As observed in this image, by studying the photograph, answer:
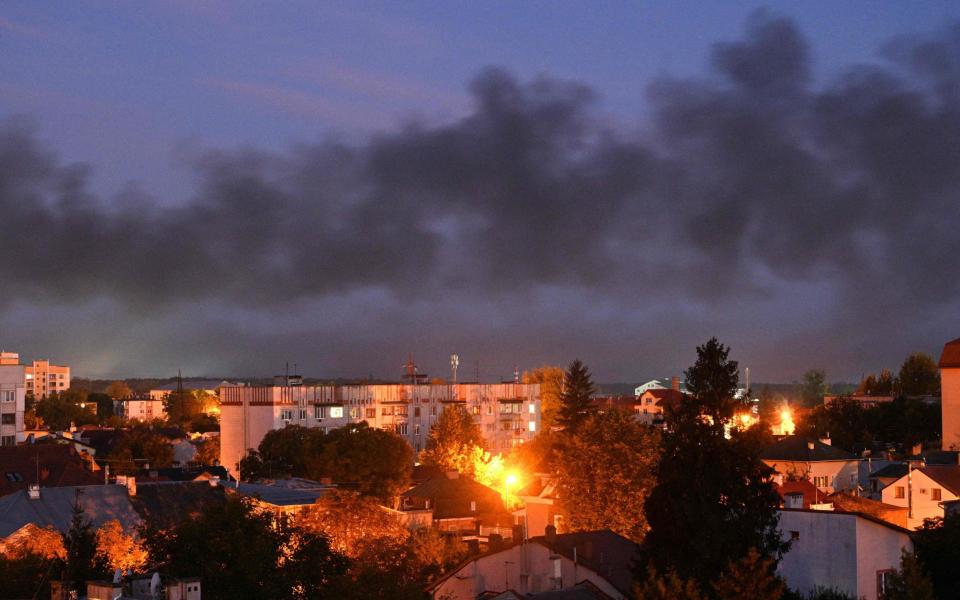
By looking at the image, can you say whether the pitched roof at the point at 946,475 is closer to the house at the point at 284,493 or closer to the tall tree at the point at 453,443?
the house at the point at 284,493

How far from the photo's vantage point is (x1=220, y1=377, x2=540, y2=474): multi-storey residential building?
110 meters

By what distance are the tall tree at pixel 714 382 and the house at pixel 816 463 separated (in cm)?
4996

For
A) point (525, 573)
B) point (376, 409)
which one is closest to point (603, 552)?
point (525, 573)

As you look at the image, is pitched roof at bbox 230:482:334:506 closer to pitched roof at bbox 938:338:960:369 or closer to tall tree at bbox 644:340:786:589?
tall tree at bbox 644:340:786:589

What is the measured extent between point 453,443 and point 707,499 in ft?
211

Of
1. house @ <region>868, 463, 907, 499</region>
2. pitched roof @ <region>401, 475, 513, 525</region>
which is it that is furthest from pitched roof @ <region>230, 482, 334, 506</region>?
house @ <region>868, 463, 907, 499</region>

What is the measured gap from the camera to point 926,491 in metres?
59.4

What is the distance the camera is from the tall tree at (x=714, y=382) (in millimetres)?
30672

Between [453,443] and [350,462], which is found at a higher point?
[453,443]

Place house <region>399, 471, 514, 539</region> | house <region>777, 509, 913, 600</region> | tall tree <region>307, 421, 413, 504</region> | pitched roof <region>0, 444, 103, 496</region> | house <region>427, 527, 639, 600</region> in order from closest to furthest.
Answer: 1. house <region>777, 509, 913, 600</region>
2. house <region>427, 527, 639, 600</region>
3. house <region>399, 471, 514, 539</region>
4. pitched roof <region>0, 444, 103, 496</region>
5. tall tree <region>307, 421, 413, 504</region>

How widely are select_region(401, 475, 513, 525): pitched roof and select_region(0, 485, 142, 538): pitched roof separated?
16297 mm

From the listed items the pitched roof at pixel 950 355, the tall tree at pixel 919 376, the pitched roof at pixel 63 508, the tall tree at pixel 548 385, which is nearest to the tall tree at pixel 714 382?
the pitched roof at pixel 63 508

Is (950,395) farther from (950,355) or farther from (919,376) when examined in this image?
(919,376)

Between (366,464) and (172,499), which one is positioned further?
(366,464)
